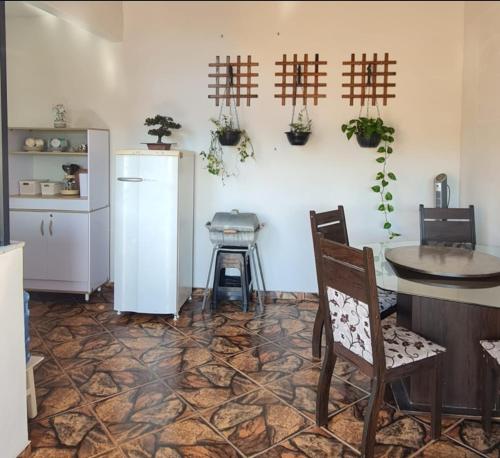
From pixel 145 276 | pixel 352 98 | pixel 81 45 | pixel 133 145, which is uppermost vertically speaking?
pixel 81 45

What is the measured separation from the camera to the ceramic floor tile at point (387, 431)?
6.63 feet

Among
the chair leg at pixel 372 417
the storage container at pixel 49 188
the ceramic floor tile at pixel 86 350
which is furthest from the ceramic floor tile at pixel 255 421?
the storage container at pixel 49 188

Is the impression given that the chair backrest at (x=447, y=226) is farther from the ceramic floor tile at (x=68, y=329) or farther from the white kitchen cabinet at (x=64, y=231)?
the white kitchen cabinet at (x=64, y=231)

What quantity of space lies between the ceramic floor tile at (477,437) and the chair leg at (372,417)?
49cm

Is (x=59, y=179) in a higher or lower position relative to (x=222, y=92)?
lower

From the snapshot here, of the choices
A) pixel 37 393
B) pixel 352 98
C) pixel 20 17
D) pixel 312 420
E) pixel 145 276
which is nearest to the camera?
pixel 312 420

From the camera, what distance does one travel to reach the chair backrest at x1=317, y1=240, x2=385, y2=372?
177 centimetres

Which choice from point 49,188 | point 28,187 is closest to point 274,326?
point 49,188

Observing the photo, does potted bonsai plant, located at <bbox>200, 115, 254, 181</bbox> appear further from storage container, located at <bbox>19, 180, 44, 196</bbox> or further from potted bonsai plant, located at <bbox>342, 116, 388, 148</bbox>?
storage container, located at <bbox>19, 180, 44, 196</bbox>

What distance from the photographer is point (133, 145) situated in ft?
13.8

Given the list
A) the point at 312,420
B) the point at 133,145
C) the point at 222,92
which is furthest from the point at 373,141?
the point at 312,420

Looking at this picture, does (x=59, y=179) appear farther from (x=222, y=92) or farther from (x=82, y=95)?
(x=222, y=92)

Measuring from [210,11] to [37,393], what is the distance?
3218mm

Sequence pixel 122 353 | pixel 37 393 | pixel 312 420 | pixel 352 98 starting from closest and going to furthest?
pixel 312 420
pixel 37 393
pixel 122 353
pixel 352 98
